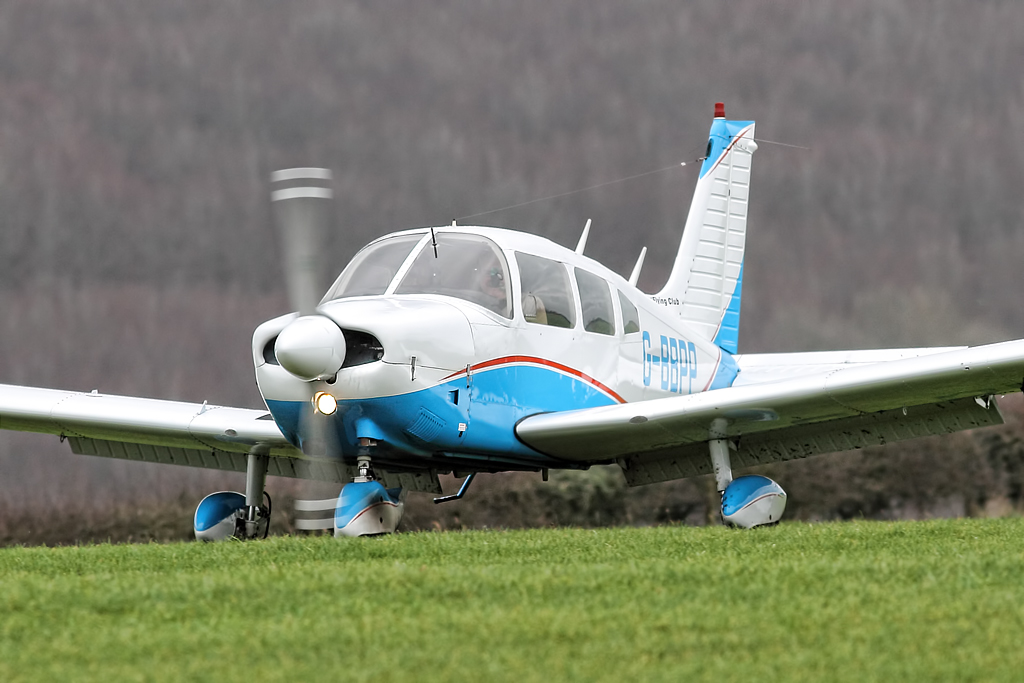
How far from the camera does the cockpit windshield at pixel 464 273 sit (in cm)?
1112

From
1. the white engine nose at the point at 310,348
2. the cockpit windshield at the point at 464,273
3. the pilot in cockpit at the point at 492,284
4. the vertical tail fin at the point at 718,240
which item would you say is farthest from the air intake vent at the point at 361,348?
the vertical tail fin at the point at 718,240

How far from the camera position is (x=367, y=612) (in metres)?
6.15

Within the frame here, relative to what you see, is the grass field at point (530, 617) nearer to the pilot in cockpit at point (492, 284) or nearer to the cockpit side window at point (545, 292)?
the pilot in cockpit at point (492, 284)

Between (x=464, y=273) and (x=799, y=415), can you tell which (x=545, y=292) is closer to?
(x=464, y=273)

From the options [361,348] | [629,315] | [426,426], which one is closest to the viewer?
[361,348]

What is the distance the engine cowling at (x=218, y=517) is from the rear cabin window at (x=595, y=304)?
393cm

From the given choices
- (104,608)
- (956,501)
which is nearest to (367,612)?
(104,608)

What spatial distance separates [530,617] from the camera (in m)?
5.91

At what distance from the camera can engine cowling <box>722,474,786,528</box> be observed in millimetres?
11641

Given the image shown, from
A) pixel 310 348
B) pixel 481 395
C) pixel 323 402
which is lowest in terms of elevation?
pixel 323 402

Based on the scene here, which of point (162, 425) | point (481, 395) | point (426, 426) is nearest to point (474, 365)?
point (481, 395)

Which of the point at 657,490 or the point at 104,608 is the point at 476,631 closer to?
the point at 104,608

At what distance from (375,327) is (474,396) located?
4.80 feet

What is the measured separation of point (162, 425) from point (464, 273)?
3852mm
